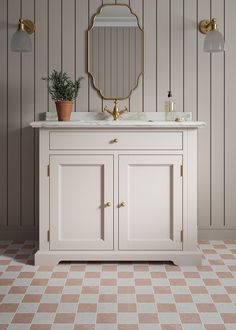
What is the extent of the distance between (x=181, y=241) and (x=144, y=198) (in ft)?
1.24

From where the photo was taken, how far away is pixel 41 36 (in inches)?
160

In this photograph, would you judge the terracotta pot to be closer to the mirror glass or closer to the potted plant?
the potted plant

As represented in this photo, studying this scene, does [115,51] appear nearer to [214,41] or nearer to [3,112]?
[214,41]

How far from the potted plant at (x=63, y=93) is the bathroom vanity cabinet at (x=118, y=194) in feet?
0.93

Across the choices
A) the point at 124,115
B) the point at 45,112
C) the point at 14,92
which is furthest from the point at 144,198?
the point at 14,92

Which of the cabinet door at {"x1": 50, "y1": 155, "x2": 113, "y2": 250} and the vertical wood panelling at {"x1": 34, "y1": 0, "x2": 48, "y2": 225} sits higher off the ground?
the vertical wood panelling at {"x1": 34, "y1": 0, "x2": 48, "y2": 225}

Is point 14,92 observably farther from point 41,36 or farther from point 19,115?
point 41,36

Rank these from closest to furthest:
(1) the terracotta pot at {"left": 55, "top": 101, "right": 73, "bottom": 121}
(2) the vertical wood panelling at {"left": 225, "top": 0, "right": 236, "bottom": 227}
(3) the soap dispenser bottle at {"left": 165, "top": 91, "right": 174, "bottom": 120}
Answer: (1) the terracotta pot at {"left": 55, "top": 101, "right": 73, "bottom": 121}
(3) the soap dispenser bottle at {"left": 165, "top": 91, "right": 174, "bottom": 120}
(2) the vertical wood panelling at {"left": 225, "top": 0, "right": 236, "bottom": 227}

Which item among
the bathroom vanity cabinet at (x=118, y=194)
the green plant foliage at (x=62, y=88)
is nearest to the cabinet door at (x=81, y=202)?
the bathroom vanity cabinet at (x=118, y=194)

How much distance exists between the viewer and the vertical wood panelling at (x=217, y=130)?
407 cm

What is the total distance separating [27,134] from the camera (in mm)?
4113

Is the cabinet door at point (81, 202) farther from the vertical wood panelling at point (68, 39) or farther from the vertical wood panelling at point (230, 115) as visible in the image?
the vertical wood panelling at point (230, 115)

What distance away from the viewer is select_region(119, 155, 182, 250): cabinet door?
11.4 ft

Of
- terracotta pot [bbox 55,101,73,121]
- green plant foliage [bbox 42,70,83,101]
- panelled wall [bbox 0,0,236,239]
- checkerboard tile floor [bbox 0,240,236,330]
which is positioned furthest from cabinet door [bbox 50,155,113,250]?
panelled wall [bbox 0,0,236,239]
